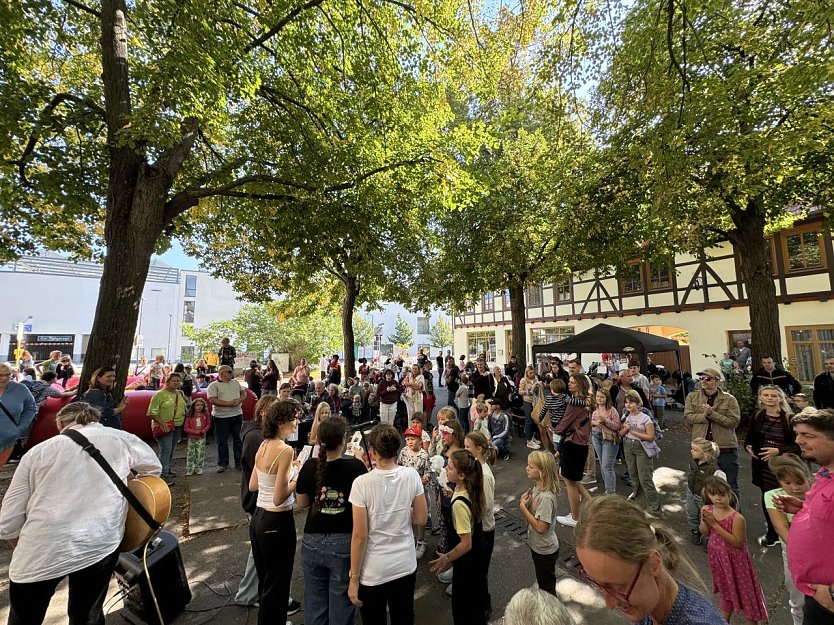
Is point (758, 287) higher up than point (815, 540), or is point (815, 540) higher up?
point (758, 287)

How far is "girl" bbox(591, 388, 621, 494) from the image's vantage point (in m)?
5.44

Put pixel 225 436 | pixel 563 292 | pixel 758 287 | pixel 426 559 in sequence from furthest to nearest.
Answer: pixel 563 292 → pixel 758 287 → pixel 225 436 → pixel 426 559

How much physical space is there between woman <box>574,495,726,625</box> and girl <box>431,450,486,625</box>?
5.15 feet

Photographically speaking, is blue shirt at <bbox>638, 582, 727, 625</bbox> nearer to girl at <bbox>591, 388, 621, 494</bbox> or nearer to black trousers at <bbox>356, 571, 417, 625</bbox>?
black trousers at <bbox>356, 571, 417, 625</bbox>

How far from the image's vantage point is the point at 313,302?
750 inches

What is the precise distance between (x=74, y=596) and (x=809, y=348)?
20055 millimetres

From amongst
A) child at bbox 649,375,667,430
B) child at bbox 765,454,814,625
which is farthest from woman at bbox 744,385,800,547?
child at bbox 649,375,667,430

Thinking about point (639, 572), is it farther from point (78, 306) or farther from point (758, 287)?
point (78, 306)

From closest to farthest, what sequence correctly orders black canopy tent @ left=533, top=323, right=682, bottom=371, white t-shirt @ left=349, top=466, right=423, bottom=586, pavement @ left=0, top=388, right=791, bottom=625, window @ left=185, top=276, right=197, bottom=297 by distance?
white t-shirt @ left=349, top=466, right=423, bottom=586 → pavement @ left=0, top=388, right=791, bottom=625 → black canopy tent @ left=533, top=323, right=682, bottom=371 → window @ left=185, top=276, right=197, bottom=297

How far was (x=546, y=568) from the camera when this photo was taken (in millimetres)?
3105

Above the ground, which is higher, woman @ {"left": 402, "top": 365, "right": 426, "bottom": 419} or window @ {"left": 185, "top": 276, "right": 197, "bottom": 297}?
window @ {"left": 185, "top": 276, "right": 197, "bottom": 297}

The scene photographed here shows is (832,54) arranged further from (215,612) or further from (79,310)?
(79,310)

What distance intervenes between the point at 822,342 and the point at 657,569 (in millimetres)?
18186

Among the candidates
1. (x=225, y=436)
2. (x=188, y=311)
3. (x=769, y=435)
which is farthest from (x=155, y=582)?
(x=188, y=311)
